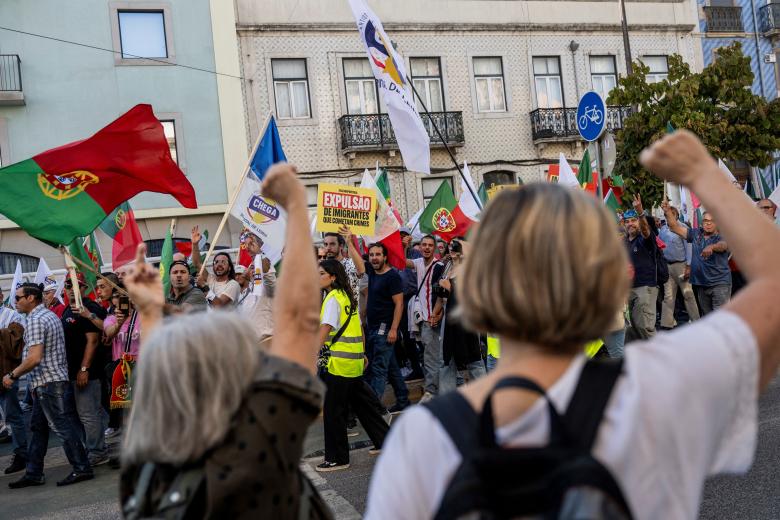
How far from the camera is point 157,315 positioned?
2.42 meters

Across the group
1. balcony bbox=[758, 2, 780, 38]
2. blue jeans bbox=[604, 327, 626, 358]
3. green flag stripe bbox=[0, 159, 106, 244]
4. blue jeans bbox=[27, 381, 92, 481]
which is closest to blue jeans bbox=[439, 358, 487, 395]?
blue jeans bbox=[604, 327, 626, 358]

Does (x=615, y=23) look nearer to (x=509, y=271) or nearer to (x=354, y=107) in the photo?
(x=354, y=107)

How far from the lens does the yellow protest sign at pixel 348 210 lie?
10.1 meters

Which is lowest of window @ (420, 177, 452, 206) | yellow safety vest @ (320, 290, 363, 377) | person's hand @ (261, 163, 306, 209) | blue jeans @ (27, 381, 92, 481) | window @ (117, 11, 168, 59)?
blue jeans @ (27, 381, 92, 481)

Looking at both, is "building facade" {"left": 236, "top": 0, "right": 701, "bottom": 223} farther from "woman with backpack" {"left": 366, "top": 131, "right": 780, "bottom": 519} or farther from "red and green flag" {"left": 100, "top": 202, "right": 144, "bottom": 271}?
"woman with backpack" {"left": 366, "top": 131, "right": 780, "bottom": 519}

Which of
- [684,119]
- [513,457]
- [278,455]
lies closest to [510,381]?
[513,457]

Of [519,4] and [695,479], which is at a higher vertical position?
[519,4]

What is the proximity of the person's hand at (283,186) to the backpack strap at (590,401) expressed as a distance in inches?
43.9

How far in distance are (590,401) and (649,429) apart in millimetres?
120

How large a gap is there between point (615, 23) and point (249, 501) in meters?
26.1

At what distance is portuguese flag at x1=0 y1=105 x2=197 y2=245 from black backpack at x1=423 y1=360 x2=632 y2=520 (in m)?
6.72

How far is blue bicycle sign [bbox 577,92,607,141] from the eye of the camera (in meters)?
10.5

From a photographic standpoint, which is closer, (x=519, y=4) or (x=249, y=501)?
(x=249, y=501)

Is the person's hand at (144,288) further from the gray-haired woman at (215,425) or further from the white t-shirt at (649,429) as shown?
the white t-shirt at (649,429)
